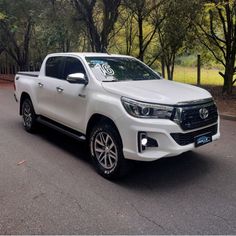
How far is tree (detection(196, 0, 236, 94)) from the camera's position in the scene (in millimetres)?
11922

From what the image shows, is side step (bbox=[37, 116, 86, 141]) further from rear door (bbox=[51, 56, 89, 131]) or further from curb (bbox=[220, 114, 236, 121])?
curb (bbox=[220, 114, 236, 121])

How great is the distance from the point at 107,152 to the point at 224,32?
936 cm

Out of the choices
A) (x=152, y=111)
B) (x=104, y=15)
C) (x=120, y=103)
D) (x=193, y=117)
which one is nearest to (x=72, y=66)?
(x=120, y=103)

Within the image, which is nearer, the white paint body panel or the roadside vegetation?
the white paint body panel

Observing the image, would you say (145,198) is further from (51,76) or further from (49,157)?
(51,76)

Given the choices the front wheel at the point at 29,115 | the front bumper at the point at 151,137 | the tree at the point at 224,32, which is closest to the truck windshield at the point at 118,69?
the front bumper at the point at 151,137

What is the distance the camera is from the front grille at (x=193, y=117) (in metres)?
4.48

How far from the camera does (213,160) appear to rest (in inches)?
221

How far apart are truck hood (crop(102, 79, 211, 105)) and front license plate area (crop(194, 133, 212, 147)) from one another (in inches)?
21.3

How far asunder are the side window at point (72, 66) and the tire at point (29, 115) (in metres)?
1.60

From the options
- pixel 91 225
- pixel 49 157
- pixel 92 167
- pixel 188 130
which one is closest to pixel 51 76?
pixel 49 157

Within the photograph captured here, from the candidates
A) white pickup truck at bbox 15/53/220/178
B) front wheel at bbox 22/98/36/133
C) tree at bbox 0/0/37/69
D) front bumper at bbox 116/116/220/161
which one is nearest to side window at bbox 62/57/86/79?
white pickup truck at bbox 15/53/220/178

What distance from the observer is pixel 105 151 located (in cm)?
494

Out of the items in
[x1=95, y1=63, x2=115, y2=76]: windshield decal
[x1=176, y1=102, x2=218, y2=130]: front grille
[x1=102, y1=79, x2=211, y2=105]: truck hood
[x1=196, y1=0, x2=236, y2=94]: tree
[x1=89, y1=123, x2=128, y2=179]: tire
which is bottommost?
[x1=89, y1=123, x2=128, y2=179]: tire
